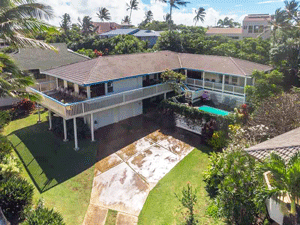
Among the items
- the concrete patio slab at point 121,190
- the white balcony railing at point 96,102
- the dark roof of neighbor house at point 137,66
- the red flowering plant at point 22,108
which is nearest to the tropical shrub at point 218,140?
the concrete patio slab at point 121,190

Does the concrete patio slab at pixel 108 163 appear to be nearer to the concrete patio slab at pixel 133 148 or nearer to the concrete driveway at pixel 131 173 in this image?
the concrete driveway at pixel 131 173

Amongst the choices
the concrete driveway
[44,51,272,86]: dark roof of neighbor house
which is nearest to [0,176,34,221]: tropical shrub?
the concrete driveway

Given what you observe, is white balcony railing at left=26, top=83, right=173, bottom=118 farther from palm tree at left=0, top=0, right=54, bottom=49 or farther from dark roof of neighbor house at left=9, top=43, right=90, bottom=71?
palm tree at left=0, top=0, right=54, bottom=49

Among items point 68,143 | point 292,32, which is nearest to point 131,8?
point 292,32

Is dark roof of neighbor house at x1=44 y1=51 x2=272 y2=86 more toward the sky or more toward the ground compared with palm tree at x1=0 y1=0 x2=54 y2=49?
more toward the ground

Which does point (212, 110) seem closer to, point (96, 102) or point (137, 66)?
point (137, 66)

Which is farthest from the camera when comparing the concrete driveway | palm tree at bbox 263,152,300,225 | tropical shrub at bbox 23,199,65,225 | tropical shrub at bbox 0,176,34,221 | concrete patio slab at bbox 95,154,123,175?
concrete patio slab at bbox 95,154,123,175

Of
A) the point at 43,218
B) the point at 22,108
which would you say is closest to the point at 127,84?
the point at 22,108
